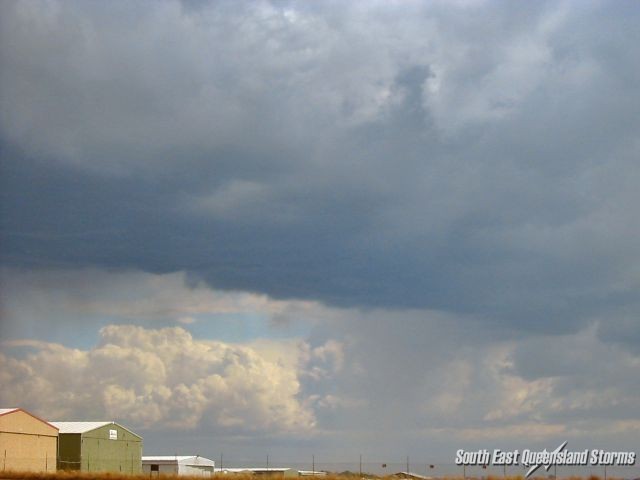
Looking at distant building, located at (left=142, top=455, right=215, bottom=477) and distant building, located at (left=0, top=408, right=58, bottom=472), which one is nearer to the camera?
distant building, located at (left=0, top=408, right=58, bottom=472)

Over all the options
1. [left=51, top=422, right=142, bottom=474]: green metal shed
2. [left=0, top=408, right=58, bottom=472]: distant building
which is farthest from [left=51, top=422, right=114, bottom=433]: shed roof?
[left=0, top=408, right=58, bottom=472]: distant building

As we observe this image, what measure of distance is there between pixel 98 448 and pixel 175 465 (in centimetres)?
1584

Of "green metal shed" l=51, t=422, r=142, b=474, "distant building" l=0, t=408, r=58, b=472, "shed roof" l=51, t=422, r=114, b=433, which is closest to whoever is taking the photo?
"distant building" l=0, t=408, r=58, b=472

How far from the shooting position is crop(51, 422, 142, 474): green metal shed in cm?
10900

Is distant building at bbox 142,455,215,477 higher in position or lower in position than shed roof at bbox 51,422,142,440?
lower

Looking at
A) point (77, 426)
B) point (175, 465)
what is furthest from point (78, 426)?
point (175, 465)

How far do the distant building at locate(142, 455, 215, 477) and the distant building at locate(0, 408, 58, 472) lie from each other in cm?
2286

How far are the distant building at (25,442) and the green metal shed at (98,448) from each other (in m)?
2.54

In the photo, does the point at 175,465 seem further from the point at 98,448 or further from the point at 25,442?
the point at 25,442

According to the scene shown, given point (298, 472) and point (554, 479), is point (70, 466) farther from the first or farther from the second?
point (554, 479)

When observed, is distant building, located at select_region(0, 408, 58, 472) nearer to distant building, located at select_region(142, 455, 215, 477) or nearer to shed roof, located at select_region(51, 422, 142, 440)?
shed roof, located at select_region(51, 422, 142, 440)

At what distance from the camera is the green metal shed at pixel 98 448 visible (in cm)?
10900

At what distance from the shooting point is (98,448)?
113438 mm

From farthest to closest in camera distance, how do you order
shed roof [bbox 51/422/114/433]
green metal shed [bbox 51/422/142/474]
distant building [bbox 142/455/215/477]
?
distant building [bbox 142/455/215/477] → shed roof [bbox 51/422/114/433] → green metal shed [bbox 51/422/142/474]
